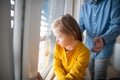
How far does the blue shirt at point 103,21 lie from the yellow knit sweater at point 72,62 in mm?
242

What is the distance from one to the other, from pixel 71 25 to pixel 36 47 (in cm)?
30

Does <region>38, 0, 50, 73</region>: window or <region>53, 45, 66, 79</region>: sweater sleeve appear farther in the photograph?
<region>38, 0, 50, 73</region>: window

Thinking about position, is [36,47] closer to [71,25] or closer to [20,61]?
[20,61]

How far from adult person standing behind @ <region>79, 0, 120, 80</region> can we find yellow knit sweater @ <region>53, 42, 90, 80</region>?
0.60 ft

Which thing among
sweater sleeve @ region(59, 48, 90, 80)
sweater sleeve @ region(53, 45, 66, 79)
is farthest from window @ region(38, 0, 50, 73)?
sweater sleeve @ region(59, 48, 90, 80)

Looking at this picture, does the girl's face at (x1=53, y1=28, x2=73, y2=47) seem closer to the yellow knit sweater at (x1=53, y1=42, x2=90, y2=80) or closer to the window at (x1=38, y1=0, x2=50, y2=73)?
the yellow knit sweater at (x1=53, y1=42, x2=90, y2=80)

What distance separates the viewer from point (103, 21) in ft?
4.50

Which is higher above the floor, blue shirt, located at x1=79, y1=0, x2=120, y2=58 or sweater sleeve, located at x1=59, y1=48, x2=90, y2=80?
blue shirt, located at x1=79, y1=0, x2=120, y2=58

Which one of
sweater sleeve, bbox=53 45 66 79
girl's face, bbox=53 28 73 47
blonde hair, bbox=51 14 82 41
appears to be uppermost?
blonde hair, bbox=51 14 82 41

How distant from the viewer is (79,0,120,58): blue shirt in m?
1.30

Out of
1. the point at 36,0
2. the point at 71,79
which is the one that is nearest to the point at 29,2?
the point at 36,0

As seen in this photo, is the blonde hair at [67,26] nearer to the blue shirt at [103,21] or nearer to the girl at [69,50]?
the girl at [69,50]

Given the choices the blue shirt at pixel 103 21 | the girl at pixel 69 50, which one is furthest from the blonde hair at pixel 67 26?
the blue shirt at pixel 103 21

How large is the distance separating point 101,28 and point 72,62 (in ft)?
1.38
